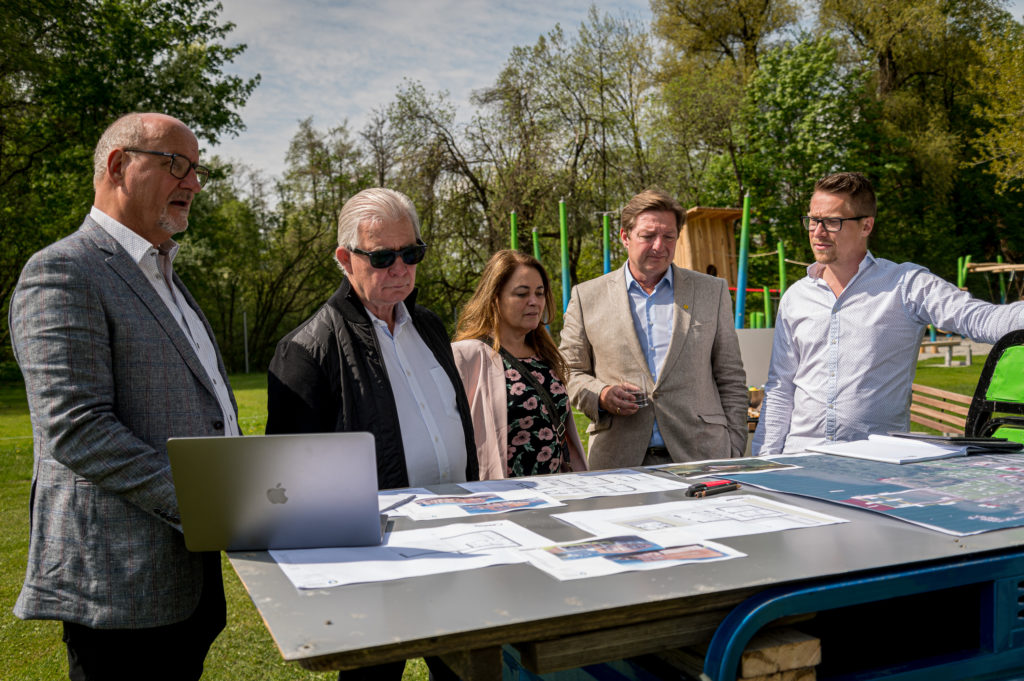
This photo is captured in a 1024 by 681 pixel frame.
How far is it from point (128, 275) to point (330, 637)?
1.33 metres

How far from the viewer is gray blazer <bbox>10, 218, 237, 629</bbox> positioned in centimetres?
194

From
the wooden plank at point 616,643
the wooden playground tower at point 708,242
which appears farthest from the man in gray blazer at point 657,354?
the wooden playground tower at point 708,242

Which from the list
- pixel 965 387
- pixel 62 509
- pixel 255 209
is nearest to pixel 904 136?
pixel 965 387

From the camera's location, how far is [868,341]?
10.6 ft

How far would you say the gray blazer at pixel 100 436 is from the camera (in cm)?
194

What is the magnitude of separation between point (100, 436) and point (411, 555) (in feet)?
2.81

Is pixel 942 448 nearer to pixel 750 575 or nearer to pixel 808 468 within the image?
pixel 808 468

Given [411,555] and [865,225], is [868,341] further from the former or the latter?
[411,555]

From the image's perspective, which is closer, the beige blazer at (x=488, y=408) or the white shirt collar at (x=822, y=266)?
the white shirt collar at (x=822, y=266)

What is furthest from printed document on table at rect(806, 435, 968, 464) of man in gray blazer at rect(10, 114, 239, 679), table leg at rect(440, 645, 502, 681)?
man in gray blazer at rect(10, 114, 239, 679)

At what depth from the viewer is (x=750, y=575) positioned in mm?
1479

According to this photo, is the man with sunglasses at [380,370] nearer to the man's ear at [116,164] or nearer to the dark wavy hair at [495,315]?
the man's ear at [116,164]

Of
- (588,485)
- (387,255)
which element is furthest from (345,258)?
(588,485)

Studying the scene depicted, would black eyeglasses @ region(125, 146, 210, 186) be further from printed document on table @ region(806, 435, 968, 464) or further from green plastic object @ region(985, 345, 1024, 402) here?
green plastic object @ region(985, 345, 1024, 402)
